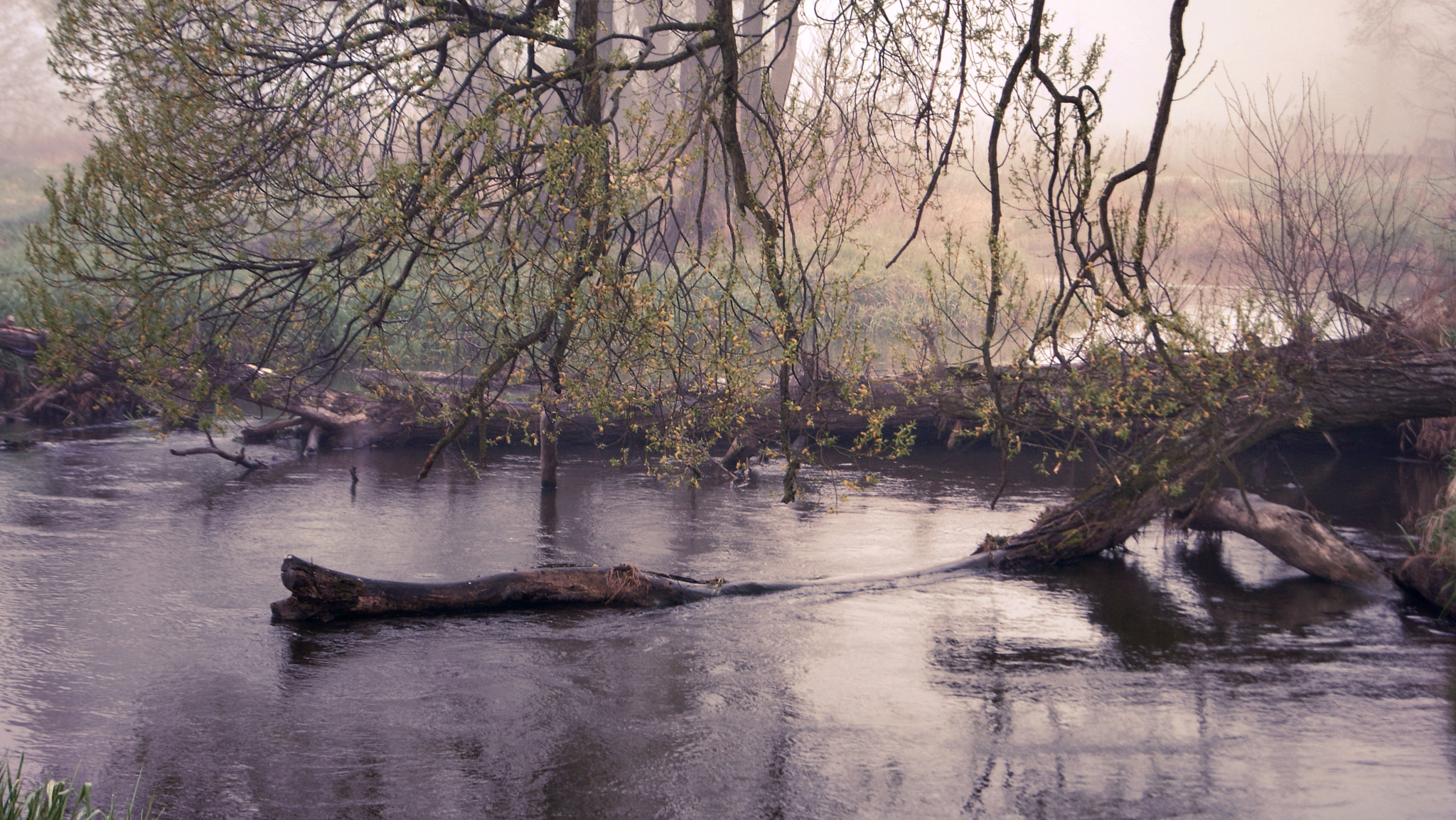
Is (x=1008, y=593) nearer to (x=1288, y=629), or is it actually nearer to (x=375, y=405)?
(x=1288, y=629)

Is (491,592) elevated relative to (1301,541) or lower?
lower

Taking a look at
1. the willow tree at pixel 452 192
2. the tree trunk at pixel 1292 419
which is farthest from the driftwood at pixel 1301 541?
the willow tree at pixel 452 192

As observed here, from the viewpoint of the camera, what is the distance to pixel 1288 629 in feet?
34.6

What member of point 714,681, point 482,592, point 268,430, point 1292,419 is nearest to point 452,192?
point 714,681

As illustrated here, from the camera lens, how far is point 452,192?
6.38 meters

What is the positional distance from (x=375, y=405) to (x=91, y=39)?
13.2m

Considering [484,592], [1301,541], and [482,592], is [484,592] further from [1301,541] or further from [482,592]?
[1301,541]

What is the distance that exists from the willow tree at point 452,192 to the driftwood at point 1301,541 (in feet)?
25.0

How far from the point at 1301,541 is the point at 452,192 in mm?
10629

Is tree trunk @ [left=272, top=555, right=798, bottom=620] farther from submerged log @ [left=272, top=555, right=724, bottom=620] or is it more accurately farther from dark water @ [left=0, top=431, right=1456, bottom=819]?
dark water @ [left=0, top=431, right=1456, bottom=819]

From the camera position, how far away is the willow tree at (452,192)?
20.6 feet

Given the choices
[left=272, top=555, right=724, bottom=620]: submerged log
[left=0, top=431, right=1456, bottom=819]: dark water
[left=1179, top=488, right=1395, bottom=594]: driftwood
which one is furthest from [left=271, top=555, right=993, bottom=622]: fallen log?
[left=1179, top=488, right=1395, bottom=594]: driftwood

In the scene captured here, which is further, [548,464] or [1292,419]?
[548,464]

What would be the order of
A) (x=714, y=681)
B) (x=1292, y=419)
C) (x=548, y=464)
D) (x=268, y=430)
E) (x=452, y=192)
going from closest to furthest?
(x=452, y=192) < (x=714, y=681) < (x=1292, y=419) < (x=548, y=464) < (x=268, y=430)
